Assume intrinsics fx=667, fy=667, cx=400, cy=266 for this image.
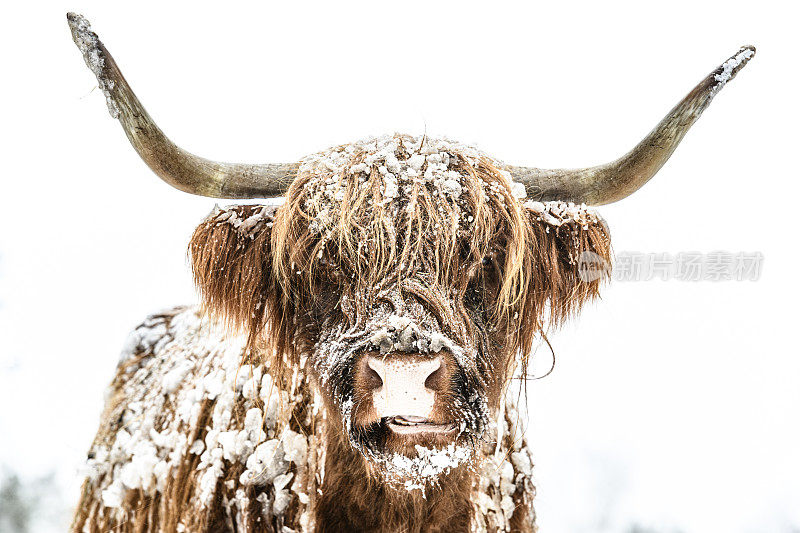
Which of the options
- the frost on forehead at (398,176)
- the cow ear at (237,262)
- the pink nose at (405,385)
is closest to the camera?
the pink nose at (405,385)

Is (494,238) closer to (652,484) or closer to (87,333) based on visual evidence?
(652,484)

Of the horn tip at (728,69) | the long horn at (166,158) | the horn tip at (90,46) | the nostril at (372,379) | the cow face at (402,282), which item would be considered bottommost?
the nostril at (372,379)

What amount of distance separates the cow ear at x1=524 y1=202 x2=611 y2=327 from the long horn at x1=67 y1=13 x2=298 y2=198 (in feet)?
3.02

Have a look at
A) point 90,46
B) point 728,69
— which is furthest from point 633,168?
point 90,46

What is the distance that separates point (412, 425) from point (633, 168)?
112 cm

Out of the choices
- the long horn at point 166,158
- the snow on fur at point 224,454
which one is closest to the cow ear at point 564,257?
the snow on fur at point 224,454

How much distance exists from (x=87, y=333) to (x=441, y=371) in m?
5.57

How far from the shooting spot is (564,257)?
2.49 meters

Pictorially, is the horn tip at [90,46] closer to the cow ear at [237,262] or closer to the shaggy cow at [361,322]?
the shaggy cow at [361,322]

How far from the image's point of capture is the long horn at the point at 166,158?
1.89 m

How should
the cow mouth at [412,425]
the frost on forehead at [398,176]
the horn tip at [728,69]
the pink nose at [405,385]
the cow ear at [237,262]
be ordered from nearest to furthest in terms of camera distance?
1. the pink nose at [405,385]
2. the cow mouth at [412,425]
3. the horn tip at [728,69]
4. the frost on forehead at [398,176]
5. the cow ear at [237,262]

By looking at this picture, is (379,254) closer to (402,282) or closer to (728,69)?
(402,282)

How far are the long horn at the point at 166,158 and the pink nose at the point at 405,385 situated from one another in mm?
808

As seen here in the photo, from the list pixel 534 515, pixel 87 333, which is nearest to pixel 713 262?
pixel 534 515
